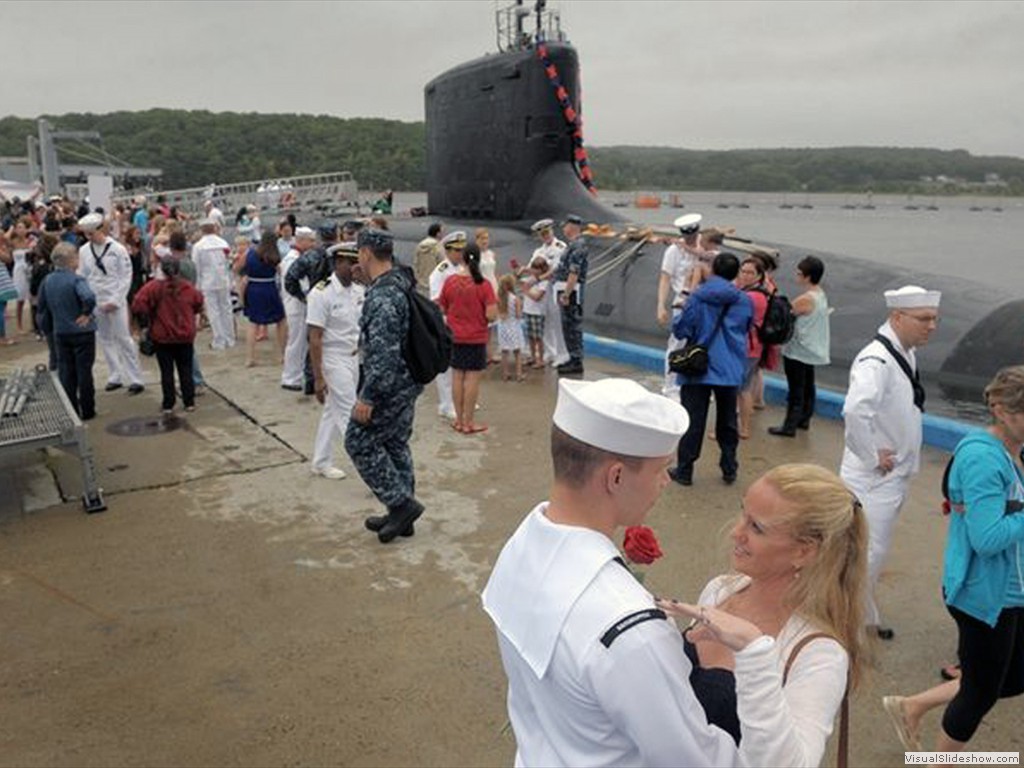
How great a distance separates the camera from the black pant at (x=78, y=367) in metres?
7.95

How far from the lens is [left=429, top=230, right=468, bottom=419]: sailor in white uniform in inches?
320

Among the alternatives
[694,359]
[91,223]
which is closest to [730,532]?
[694,359]

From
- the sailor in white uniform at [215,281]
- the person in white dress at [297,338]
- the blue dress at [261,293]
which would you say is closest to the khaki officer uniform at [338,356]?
the person in white dress at [297,338]

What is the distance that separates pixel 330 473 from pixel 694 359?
2.90 meters

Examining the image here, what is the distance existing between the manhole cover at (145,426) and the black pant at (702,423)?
4667mm

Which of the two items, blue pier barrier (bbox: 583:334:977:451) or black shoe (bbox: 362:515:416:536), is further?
blue pier barrier (bbox: 583:334:977:451)

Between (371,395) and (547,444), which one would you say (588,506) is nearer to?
(371,395)

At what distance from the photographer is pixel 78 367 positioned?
8.03 metres

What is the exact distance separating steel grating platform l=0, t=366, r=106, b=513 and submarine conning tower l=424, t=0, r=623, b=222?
11231mm

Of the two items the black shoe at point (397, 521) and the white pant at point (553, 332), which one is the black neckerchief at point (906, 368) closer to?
the black shoe at point (397, 521)

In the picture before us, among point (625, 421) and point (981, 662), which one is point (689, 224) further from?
point (625, 421)

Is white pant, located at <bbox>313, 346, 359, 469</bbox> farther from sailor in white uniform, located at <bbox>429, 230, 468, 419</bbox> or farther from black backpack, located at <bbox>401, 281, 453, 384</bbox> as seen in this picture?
sailor in white uniform, located at <bbox>429, 230, 468, 419</bbox>

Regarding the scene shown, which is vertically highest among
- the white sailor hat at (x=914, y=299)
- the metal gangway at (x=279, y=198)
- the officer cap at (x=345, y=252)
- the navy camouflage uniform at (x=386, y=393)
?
the metal gangway at (x=279, y=198)

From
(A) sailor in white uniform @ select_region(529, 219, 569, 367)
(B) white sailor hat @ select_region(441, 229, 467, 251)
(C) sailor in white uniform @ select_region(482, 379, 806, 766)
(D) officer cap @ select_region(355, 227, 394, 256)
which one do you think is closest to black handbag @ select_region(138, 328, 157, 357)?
(B) white sailor hat @ select_region(441, 229, 467, 251)
